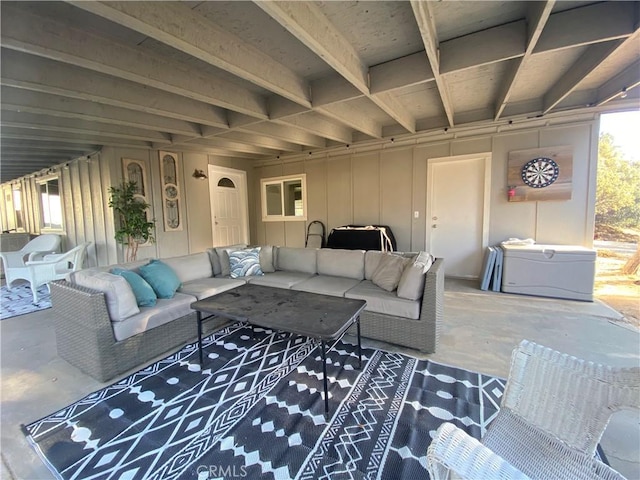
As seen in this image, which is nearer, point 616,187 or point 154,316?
point 154,316

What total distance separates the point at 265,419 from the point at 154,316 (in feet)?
4.62

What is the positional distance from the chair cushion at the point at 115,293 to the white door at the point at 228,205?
3960 mm

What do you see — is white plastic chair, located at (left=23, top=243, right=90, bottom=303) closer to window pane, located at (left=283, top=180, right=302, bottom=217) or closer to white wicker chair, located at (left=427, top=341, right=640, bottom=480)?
window pane, located at (left=283, top=180, right=302, bottom=217)

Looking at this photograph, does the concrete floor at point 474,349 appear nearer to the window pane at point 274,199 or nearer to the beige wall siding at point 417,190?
the beige wall siding at point 417,190

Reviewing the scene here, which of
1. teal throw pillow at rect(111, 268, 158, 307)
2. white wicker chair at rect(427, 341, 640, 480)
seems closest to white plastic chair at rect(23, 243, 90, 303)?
teal throw pillow at rect(111, 268, 158, 307)

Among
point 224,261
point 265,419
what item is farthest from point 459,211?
point 265,419

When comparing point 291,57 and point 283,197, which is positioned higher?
point 291,57

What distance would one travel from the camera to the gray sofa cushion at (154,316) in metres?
2.23

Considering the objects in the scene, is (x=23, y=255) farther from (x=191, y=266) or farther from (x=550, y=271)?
(x=550, y=271)

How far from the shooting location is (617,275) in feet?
16.2

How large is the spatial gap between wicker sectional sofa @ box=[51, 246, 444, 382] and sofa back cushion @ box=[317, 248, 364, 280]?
13mm

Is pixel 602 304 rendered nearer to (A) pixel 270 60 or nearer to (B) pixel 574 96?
(B) pixel 574 96

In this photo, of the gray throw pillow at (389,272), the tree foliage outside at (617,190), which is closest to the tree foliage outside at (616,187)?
the tree foliage outside at (617,190)

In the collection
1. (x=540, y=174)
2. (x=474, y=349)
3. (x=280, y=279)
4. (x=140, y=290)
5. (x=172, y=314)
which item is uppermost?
(x=540, y=174)
